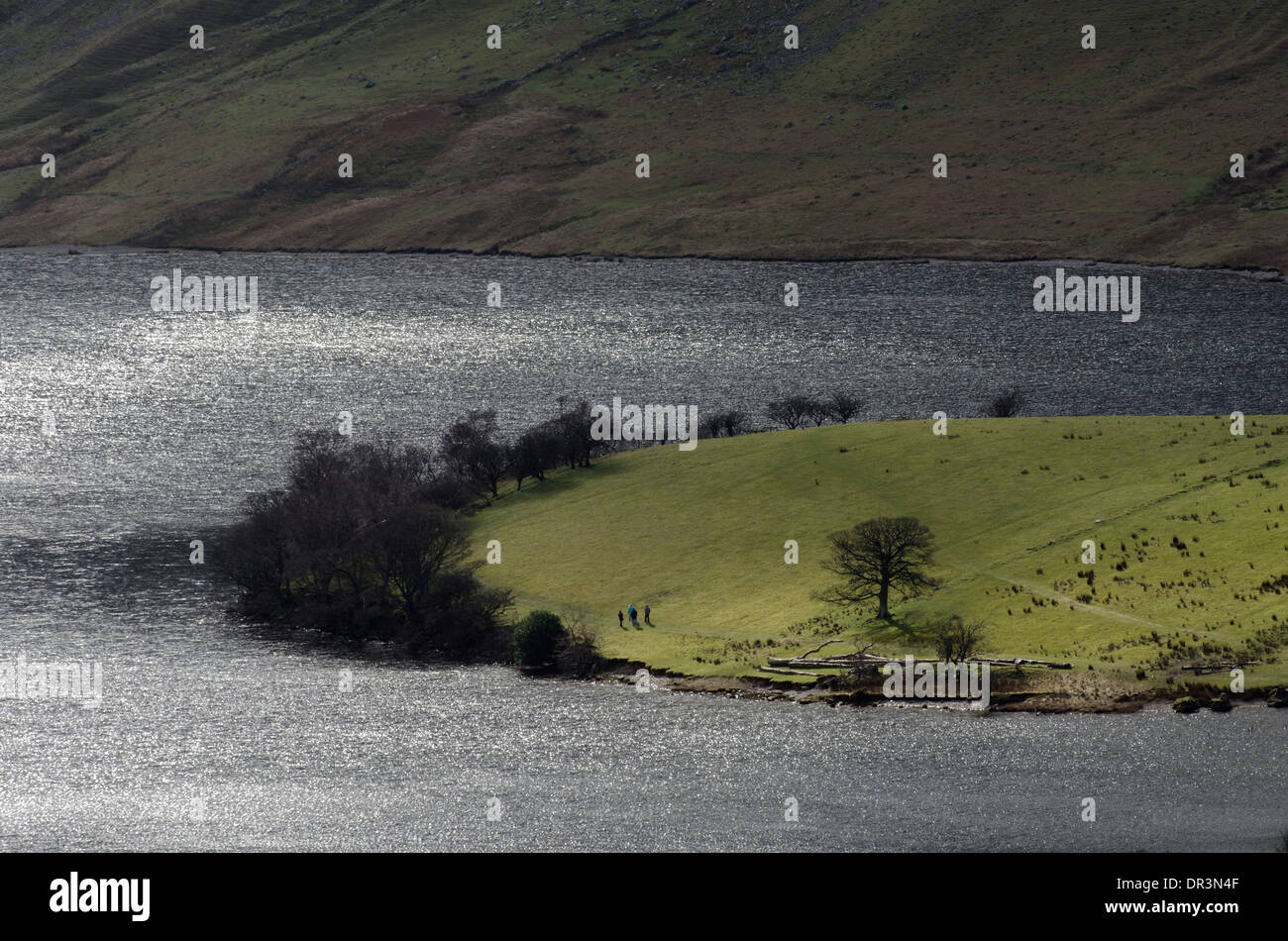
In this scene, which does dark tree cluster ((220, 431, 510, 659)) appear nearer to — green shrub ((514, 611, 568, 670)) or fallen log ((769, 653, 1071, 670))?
green shrub ((514, 611, 568, 670))

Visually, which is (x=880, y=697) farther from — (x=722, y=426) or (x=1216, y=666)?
(x=722, y=426)

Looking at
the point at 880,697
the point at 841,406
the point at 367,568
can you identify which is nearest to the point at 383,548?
the point at 367,568

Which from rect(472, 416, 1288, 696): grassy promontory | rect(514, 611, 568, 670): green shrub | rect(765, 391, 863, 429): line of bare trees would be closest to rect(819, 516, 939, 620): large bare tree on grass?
rect(472, 416, 1288, 696): grassy promontory

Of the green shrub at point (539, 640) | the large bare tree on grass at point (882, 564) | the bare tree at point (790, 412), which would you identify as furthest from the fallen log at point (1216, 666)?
the bare tree at point (790, 412)

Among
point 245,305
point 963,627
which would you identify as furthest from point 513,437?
point 245,305

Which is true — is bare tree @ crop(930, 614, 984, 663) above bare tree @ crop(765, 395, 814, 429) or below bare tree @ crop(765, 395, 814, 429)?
below
